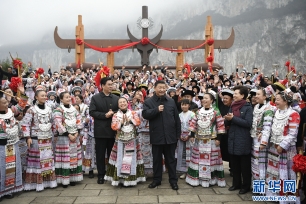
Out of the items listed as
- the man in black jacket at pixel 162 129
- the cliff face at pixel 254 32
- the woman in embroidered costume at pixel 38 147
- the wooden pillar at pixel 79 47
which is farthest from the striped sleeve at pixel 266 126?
the cliff face at pixel 254 32

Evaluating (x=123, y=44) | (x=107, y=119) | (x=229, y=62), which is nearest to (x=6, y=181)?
(x=107, y=119)

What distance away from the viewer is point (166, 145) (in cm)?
473

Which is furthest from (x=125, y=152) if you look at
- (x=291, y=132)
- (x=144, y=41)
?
(x=144, y=41)

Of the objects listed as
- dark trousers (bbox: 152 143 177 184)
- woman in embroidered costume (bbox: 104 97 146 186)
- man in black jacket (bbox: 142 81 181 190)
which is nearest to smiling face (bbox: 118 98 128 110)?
woman in embroidered costume (bbox: 104 97 146 186)

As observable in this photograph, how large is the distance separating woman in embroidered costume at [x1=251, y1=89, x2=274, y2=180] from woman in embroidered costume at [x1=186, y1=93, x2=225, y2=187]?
581 millimetres

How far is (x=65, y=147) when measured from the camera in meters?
4.77

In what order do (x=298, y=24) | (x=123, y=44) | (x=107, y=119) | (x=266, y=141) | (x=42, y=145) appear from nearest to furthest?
1. (x=266, y=141)
2. (x=42, y=145)
3. (x=107, y=119)
4. (x=123, y=44)
5. (x=298, y=24)

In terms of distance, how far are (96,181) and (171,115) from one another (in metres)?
2.02

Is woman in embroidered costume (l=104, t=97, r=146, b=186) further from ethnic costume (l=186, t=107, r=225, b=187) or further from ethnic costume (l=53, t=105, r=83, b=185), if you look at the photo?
ethnic costume (l=186, t=107, r=225, b=187)

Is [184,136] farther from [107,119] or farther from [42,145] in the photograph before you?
[42,145]

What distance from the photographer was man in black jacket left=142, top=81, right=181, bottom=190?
4.62m

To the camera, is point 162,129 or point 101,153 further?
point 101,153

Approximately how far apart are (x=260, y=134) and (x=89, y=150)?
3.59 m

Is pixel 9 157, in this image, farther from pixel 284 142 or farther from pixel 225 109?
pixel 225 109
